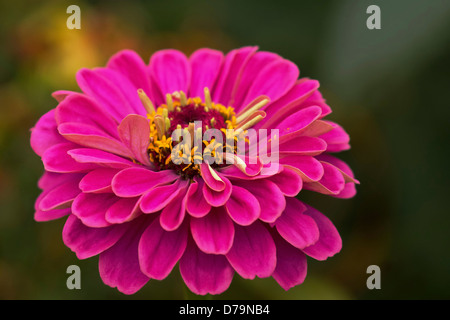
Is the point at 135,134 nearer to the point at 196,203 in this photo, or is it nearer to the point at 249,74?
the point at 196,203

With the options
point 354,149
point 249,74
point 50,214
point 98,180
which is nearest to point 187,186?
point 98,180

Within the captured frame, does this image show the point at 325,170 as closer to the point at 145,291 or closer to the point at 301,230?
the point at 301,230

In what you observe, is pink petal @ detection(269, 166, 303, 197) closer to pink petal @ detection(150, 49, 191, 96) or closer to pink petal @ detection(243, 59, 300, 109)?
pink petal @ detection(243, 59, 300, 109)

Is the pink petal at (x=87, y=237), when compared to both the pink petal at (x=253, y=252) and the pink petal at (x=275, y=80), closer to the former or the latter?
the pink petal at (x=253, y=252)

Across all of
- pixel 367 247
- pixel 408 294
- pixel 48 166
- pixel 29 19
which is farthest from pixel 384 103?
pixel 29 19

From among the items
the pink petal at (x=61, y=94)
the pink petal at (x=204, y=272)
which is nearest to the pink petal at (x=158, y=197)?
the pink petal at (x=204, y=272)
